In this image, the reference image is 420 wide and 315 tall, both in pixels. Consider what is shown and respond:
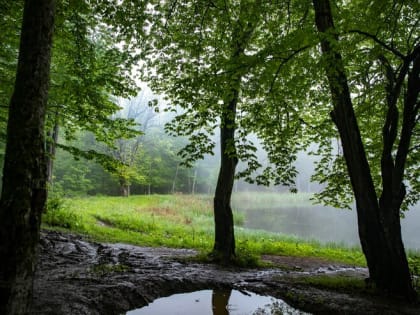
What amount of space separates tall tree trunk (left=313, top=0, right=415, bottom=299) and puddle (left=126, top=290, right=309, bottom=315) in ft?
6.96

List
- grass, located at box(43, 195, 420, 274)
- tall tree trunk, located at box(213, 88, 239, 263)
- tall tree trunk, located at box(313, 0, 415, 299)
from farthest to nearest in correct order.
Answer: grass, located at box(43, 195, 420, 274) < tall tree trunk, located at box(213, 88, 239, 263) < tall tree trunk, located at box(313, 0, 415, 299)

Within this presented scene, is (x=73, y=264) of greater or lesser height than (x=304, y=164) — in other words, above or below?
below

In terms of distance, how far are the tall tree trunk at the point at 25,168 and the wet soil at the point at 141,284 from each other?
3.49 feet

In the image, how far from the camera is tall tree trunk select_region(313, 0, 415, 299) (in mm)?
6047

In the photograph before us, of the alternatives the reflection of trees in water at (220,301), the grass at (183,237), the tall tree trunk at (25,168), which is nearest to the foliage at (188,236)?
the grass at (183,237)

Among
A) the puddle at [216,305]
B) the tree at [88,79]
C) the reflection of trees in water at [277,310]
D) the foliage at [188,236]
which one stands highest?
the tree at [88,79]

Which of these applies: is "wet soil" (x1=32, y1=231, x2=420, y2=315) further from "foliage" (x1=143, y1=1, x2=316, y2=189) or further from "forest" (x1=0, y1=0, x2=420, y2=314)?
"foliage" (x1=143, y1=1, x2=316, y2=189)

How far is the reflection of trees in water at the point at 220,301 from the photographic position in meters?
5.15

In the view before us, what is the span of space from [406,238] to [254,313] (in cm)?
2284

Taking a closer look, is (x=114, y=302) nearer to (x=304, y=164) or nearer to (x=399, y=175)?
(x=399, y=175)

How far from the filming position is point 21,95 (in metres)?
3.24

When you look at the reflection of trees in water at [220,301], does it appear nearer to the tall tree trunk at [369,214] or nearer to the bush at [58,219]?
the tall tree trunk at [369,214]

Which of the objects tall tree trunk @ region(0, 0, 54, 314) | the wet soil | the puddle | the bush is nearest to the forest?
tall tree trunk @ region(0, 0, 54, 314)

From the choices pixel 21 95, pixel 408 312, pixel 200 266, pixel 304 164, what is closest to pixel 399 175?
pixel 408 312
